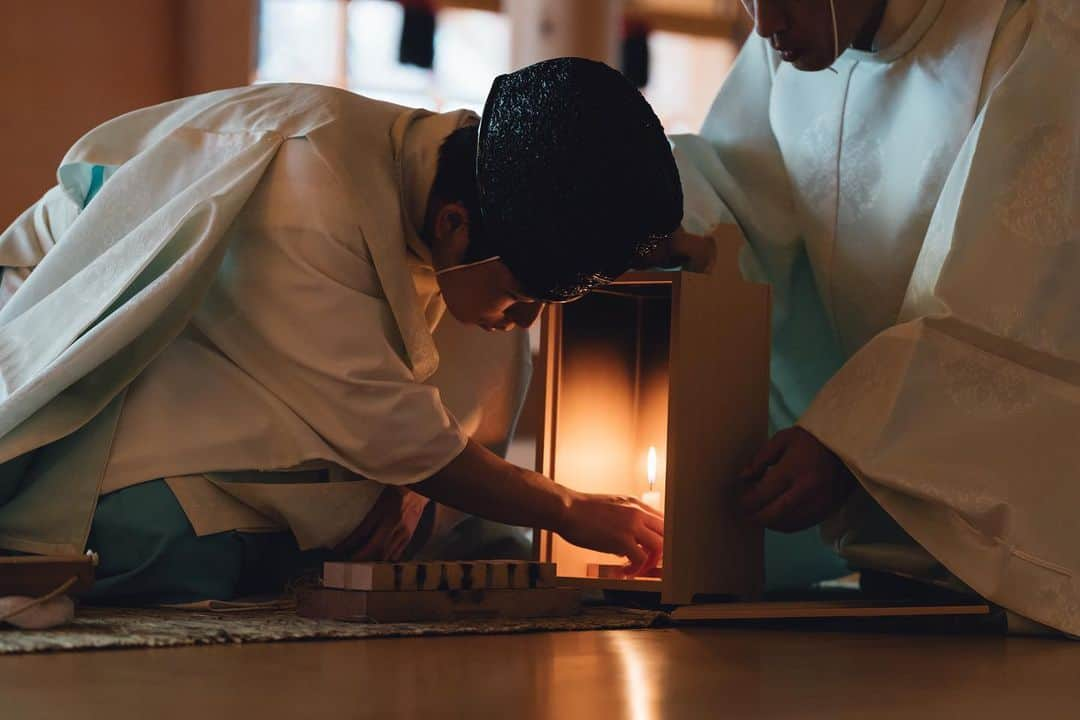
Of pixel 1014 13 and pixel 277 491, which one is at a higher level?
pixel 1014 13

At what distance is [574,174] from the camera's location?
227 centimetres

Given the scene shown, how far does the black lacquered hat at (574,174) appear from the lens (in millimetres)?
2271

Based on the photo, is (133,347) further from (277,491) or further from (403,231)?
(403,231)

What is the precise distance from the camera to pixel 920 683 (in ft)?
5.81

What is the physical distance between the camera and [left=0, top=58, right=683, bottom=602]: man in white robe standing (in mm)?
2271

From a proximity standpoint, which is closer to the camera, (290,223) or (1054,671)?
(1054,671)

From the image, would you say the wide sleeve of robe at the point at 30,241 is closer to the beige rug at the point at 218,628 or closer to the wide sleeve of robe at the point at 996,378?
the beige rug at the point at 218,628

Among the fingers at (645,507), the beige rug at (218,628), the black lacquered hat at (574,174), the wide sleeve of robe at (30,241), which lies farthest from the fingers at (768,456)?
the wide sleeve of robe at (30,241)

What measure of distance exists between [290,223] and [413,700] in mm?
1044

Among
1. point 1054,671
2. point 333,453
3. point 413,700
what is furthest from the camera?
point 333,453

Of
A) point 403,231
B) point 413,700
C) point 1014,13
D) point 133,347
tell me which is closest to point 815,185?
point 1014,13

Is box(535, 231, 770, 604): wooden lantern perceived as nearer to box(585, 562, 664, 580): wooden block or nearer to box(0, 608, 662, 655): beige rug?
box(585, 562, 664, 580): wooden block

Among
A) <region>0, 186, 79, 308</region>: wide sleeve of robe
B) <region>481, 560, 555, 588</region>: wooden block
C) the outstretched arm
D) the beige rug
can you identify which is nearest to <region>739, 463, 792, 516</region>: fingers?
the outstretched arm

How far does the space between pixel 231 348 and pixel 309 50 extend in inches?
154
